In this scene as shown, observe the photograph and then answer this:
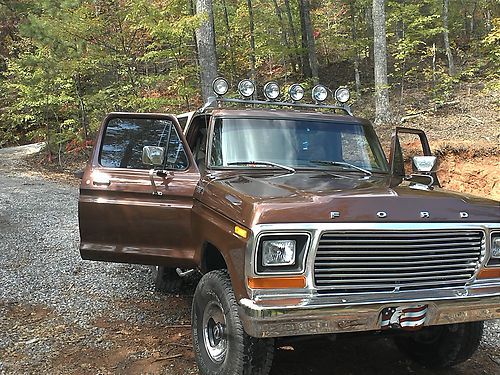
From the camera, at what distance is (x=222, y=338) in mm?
3510

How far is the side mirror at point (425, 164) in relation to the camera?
14.9 feet

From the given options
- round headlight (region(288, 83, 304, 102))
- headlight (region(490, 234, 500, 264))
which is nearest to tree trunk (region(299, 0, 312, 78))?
round headlight (region(288, 83, 304, 102))

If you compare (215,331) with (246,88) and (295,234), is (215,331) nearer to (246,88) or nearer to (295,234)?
(295,234)

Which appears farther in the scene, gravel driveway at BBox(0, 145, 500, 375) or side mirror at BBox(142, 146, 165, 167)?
side mirror at BBox(142, 146, 165, 167)

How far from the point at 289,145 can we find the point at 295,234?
1.72m

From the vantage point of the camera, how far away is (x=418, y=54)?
22.4 m

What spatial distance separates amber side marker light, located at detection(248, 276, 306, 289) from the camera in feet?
9.86

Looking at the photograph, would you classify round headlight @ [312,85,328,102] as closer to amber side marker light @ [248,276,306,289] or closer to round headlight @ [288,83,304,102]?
round headlight @ [288,83,304,102]

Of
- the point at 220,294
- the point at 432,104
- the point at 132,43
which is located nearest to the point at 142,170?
the point at 220,294

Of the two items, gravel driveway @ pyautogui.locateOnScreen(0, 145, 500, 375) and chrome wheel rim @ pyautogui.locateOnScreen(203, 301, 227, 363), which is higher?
chrome wheel rim @ pyautogui.locateOnScreen(203, 301, 227, 363)

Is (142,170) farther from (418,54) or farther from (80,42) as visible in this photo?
(418,54)

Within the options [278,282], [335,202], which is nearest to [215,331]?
[278,282]

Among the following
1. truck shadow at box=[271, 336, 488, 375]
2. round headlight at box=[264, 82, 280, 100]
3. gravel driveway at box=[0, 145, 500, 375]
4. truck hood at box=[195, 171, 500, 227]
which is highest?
round headlight at box=[264, 82, 280, 100]

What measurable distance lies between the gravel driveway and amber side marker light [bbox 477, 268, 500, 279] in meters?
1.21
